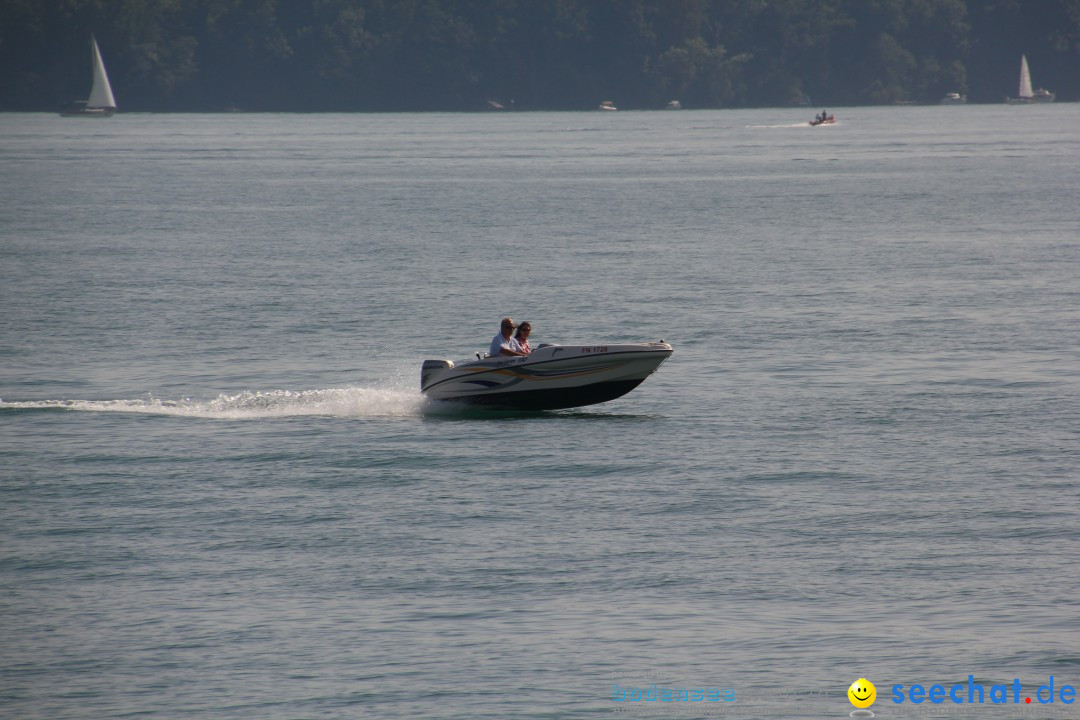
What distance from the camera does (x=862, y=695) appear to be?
17016 millimetres

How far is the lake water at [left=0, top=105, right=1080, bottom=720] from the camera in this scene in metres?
18.1

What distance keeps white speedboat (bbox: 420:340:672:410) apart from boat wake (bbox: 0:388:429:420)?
1.16m

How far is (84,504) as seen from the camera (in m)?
25.3

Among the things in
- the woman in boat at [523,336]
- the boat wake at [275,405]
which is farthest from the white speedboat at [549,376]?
the boat wake at [275,405]

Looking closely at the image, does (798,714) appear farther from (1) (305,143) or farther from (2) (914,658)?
(1) (305,143)

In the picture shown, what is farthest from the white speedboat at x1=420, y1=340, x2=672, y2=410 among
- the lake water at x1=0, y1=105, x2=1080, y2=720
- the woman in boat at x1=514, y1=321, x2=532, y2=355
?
the lake water at x1=0, y1=105, x2=1080, y2=720

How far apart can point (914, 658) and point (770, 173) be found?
98.9 m

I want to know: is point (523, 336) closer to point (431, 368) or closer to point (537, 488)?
point (431, 368)

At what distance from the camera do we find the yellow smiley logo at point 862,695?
17.0 metres

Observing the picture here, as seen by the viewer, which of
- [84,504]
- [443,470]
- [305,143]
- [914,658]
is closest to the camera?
[914,658]

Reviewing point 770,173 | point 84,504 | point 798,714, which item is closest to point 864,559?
point 798,714

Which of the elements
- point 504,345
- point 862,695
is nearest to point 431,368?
point 504,345

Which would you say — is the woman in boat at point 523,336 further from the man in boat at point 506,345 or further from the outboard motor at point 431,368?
the outboard motor at point 431,368

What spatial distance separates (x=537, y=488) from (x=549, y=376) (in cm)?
510
